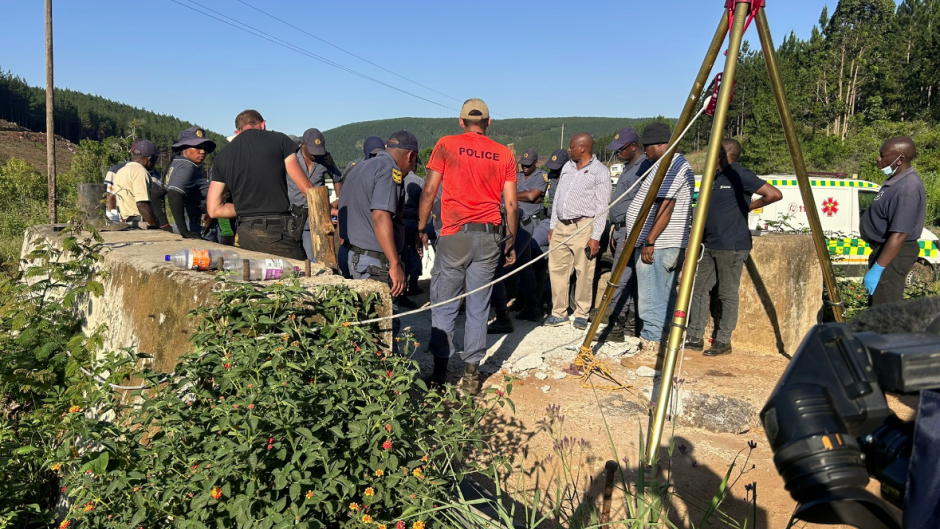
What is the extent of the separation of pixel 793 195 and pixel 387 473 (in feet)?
32.3

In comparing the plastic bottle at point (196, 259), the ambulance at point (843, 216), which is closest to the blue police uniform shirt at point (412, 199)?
the plastic bottle at point (196, 259)

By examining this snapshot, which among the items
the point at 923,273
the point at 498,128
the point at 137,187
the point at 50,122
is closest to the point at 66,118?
the point at 50,122

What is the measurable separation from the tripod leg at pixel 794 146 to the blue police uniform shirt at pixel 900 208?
102 cm

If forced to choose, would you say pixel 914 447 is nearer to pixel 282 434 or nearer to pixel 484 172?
pixel 282 434

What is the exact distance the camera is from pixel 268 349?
2094 millimetres

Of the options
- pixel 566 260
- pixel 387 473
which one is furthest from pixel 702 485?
pixel 566 260

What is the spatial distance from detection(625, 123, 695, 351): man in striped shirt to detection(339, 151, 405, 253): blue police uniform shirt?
192cm

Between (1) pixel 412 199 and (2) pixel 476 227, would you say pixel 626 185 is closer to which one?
(2) pixel 476 227

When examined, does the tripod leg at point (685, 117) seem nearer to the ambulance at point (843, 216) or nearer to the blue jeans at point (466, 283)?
the blue jeans at point (466, 283)

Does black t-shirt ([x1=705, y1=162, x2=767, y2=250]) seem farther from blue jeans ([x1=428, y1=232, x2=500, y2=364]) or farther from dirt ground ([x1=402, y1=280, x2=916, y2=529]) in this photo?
blue jeans ([x1=428, y1=232, x2=500, y2=364])

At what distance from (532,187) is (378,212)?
3.34 meters

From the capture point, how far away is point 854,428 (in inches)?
36.6

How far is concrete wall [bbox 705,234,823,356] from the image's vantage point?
506cm

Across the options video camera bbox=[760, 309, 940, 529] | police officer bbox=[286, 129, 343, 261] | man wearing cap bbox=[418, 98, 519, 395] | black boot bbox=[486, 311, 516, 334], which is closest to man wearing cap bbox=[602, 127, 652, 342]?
black boot bbox=[486, 311, 516, 334]
